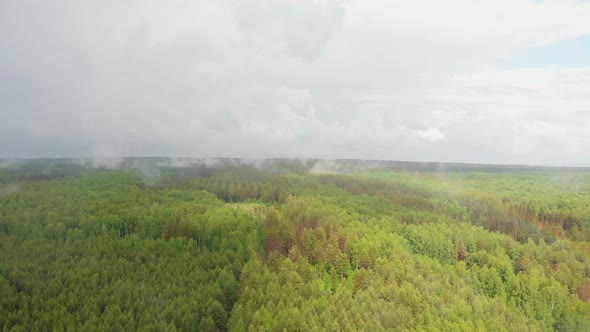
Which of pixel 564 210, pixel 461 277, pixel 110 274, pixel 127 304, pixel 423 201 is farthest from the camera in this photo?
pixel 423 201

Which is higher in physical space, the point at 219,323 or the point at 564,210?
the point at 564,210

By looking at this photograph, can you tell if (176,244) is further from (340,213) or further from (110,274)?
(340,213)

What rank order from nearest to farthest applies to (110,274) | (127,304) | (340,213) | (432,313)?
(127,304)
(432,313)
(110,274)
(340,213)

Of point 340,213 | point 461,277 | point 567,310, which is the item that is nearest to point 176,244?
point 340,213

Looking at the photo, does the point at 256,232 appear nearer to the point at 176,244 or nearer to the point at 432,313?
the point at 176,244

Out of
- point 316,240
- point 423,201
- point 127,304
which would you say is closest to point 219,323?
point 127,304

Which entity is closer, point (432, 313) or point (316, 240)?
point (432, 313)
